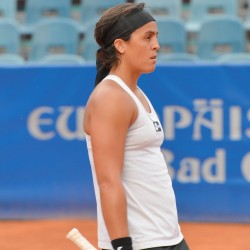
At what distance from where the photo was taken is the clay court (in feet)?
19.1

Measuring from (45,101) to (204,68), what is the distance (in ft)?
4.32

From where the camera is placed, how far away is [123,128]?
238 cm

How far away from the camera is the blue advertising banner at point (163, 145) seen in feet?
20.9

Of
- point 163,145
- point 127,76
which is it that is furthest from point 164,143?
point 127,76

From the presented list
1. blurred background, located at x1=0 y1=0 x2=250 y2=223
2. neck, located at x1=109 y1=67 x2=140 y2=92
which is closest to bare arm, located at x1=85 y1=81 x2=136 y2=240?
neck, located at x1=109 y1=67 x2=140 y2=92

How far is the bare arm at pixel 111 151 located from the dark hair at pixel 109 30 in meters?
0.19

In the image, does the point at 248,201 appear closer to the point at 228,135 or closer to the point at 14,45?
the point at 228,135

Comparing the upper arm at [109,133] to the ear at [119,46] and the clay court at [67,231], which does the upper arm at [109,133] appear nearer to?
the ear at [119,46]

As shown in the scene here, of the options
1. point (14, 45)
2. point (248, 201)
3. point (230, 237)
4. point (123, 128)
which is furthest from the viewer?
point (14, 45)

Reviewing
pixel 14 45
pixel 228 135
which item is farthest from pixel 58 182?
pixel 14 45

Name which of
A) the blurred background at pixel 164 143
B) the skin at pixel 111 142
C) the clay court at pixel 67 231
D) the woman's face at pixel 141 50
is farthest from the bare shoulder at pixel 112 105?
the blurred background at pixel 164 143

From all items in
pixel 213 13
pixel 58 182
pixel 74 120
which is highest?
pixel 213 13

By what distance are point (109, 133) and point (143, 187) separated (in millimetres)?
212

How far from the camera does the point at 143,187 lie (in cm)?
245
